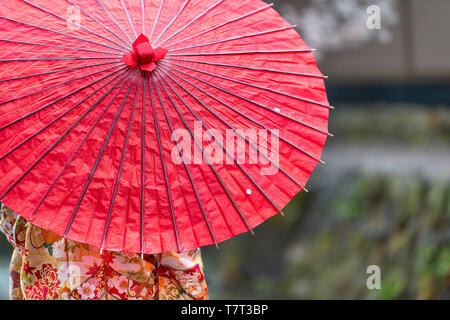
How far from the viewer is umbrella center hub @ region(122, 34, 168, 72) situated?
1391 mm

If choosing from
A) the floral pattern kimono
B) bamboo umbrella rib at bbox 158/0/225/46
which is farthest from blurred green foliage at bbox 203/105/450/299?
bamboo umbrella rib at bbox 158/0/225/46

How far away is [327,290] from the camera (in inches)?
148

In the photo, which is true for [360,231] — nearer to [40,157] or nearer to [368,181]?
[368,181]

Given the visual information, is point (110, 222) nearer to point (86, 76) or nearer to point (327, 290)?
point (86, 76)

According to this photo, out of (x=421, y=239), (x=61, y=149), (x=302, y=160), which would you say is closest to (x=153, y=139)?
(x=61, y=149)

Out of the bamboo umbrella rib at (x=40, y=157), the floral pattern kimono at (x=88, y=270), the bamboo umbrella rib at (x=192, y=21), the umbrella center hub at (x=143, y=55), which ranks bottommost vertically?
the floral pattern kimono at (x=88, y=270)

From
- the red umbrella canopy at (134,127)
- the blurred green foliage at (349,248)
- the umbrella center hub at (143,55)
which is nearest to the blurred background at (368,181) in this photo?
the blurred green foliage at (349,248)

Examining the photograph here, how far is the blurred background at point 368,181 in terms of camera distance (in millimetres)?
3354

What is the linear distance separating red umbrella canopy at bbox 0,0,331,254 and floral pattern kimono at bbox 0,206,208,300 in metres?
0.27

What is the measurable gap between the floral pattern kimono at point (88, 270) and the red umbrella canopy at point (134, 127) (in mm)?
271

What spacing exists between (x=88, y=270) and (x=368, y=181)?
268 cm

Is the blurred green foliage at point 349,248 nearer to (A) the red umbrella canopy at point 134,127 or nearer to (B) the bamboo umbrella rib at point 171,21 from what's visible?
Answer: (A) the red umbrella canopy at point 134,127
